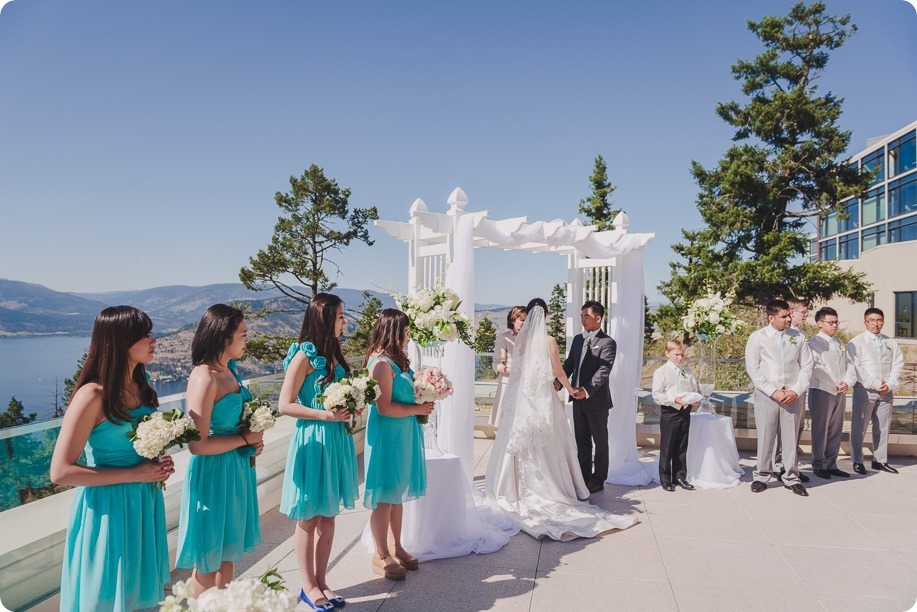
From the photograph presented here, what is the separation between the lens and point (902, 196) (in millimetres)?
30953

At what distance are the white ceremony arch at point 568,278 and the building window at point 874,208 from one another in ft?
112

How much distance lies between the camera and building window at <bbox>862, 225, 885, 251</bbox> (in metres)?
32.8

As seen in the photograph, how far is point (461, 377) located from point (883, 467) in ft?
17.5

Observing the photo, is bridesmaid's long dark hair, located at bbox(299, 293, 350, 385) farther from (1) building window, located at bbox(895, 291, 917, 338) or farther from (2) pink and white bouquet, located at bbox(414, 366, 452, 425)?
(1) building window, located at bbox(895, 291, 917, 338)

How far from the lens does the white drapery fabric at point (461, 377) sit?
485 cm

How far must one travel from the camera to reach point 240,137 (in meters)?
44.9

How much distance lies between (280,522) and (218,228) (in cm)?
7690

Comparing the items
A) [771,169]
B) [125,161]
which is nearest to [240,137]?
[125,161]

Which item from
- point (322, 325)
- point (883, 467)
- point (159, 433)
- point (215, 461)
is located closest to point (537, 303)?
point (322, 325)

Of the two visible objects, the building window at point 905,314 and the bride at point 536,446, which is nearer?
the bride at point 536,446

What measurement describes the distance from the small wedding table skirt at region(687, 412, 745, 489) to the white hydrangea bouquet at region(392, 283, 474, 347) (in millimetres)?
3394

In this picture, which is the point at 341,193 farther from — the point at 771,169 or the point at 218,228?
the point at 218,228

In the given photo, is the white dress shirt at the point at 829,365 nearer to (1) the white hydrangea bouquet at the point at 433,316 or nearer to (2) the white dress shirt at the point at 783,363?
(2) the white dress shirt at the point at 783,363

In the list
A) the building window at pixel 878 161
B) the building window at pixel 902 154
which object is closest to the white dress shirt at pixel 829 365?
the building window at pixel 902 154
